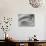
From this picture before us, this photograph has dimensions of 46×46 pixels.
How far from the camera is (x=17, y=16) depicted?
4.14 meters

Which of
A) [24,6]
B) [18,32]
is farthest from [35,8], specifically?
[18,32]

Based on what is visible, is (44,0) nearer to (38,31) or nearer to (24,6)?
(24,6)

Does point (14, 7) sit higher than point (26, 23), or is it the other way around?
point (14, 7)

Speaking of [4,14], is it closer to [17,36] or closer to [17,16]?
[17,16]

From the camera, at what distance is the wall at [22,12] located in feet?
13.4

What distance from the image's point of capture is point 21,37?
4.08m

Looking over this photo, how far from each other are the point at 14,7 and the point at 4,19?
519 millimetres

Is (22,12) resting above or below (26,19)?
above

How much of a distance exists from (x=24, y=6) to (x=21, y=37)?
1.03 meters

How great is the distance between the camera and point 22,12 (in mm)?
4141

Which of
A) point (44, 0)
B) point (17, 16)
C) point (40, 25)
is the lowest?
point (40, 25)

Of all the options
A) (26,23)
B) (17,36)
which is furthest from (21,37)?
(26,23)

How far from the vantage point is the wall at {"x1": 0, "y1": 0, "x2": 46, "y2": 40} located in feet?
13.4

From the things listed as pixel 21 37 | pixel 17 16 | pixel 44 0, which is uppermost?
pixel 44 0
